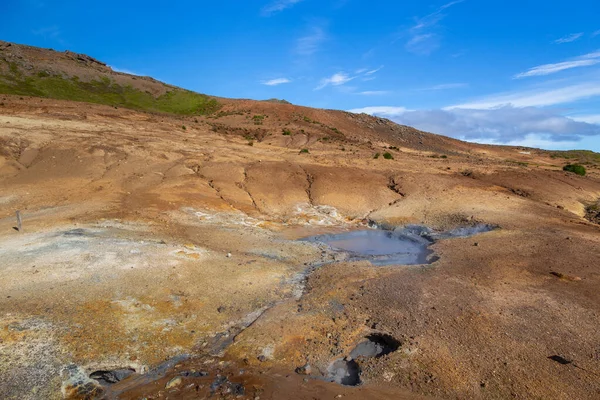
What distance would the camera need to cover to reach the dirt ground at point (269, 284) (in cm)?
750

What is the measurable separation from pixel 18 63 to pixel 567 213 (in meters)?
65.8

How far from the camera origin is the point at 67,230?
14648 mm

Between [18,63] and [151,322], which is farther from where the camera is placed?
[18,63]

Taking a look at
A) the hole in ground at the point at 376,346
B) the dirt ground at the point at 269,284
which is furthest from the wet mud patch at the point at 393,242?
the hole in ground at the point at 376,346

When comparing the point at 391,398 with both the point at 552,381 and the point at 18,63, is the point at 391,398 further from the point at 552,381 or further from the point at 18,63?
the point at 18,63

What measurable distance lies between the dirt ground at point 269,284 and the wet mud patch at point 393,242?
777mm

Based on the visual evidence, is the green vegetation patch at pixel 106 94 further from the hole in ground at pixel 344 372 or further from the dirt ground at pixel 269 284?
the hole in ground at pixel 344 372

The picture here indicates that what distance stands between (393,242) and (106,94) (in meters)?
50.8

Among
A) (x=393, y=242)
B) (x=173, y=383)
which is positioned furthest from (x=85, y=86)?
(x=173, y=383)

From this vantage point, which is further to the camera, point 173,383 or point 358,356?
point 358,356

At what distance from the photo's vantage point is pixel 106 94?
178 ft

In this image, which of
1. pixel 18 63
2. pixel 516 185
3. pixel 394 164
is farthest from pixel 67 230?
pixel 18 63

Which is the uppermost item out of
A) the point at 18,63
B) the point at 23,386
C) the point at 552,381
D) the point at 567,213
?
the point at 18,63

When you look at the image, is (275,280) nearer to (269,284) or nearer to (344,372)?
(269,284)
